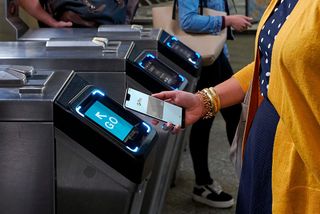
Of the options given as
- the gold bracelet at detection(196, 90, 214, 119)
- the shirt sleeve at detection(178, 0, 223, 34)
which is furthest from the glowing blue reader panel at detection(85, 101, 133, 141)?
the shirt sleeve at detection(178, 0, 223, 34)

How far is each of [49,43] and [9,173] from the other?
0.64 m

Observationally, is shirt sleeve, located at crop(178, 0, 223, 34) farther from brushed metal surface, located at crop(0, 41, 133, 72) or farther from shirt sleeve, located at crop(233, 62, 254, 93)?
shirt sleeve, located at crop(233, 62, 254, 93)

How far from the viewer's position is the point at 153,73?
171cm

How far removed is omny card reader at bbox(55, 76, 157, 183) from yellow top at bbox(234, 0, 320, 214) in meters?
0.26

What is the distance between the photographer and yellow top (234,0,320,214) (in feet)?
2.77

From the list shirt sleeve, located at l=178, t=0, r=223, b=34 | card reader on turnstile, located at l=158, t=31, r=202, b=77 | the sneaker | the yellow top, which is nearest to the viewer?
the yellow top

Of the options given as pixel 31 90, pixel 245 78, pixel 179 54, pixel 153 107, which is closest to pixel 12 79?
pixel 31 90

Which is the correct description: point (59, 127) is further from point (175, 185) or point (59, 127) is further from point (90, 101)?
point (175, 185)

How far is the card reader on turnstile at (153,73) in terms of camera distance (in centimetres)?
163

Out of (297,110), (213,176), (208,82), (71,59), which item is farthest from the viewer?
(213,176)

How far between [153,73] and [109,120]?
1.93 feet

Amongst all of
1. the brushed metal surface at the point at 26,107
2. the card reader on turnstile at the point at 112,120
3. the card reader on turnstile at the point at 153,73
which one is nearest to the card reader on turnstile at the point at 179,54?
the card reader on turnstile at the point at 153,73

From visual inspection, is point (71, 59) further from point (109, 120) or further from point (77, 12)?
point (77, 12)

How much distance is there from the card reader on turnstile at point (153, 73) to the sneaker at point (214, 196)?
0.98m
